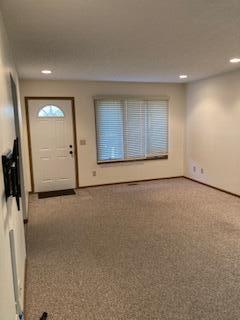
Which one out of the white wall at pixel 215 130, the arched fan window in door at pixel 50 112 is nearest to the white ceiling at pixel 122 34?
the white wall at pixel 215 130

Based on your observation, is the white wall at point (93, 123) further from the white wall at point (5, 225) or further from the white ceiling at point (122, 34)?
the white wall at point (5, 225)

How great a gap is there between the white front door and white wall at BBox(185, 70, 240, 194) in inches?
113

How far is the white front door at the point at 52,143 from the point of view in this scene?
5441 millimetres

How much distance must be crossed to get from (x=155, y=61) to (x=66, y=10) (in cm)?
207

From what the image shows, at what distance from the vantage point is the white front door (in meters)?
5.44

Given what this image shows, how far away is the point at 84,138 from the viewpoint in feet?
19.1

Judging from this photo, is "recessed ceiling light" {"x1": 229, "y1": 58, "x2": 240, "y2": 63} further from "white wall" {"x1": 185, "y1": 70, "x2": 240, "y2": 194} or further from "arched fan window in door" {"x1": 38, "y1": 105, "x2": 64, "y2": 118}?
"arched fan window in door" {"x1": 38, "y1": 105, "x2": 64, "y2": 118}

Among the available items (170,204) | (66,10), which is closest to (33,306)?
(66,10)

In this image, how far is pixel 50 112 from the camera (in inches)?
217

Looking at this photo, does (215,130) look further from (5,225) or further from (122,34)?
(5,225)

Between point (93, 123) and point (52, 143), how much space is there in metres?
1.01

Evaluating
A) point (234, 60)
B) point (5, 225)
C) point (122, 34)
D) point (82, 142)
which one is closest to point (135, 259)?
point (5, 225)

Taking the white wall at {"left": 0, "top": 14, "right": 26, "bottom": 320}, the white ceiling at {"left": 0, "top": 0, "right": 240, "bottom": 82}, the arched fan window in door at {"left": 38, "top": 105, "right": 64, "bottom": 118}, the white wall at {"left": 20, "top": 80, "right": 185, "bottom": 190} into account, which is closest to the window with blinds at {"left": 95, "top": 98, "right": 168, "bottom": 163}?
the white wall at {"left": 20, "top": 80, "right": 185, "bottom": 190}

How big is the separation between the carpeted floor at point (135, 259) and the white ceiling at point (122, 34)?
239 cm
